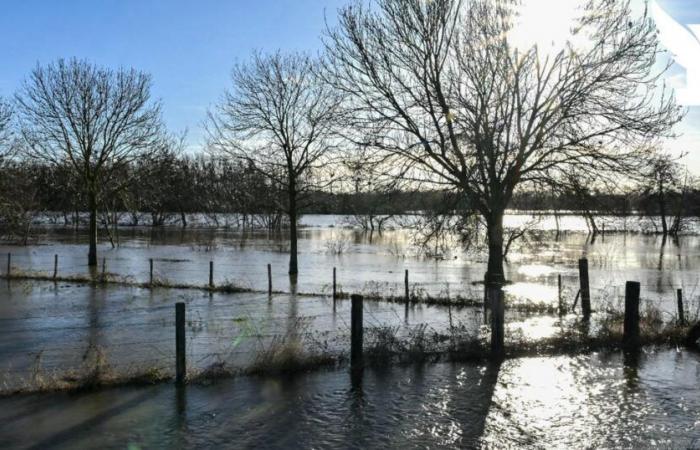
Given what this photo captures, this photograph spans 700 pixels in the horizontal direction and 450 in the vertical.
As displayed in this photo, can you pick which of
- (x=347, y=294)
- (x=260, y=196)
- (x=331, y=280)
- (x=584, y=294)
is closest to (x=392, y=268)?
(x=331, y=280)

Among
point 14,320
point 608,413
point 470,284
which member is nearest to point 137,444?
point 608,413

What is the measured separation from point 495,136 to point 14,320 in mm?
14701

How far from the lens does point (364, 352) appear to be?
10336 millimetres

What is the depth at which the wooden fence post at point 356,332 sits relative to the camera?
965cm

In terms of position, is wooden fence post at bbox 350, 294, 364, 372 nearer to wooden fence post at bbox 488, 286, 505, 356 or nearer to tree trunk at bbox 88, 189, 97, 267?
wooden fence post at bbox 488, 286, 505, 356

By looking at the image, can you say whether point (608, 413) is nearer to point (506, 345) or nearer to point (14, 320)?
point (506, 345)

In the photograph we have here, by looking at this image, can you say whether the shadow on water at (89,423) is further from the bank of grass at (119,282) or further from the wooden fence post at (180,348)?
the bank of grass at (119,282)

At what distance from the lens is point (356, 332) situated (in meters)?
9.80

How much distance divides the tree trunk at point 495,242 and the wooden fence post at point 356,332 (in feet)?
37.8

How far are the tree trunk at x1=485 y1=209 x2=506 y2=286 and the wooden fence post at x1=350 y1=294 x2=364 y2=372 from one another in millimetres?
11520

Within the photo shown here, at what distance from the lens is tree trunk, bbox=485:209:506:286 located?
67.7 ft

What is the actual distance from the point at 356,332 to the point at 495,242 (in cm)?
1236

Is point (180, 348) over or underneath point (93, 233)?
underneath

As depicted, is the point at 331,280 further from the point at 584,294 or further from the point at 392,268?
the point at 584,294
